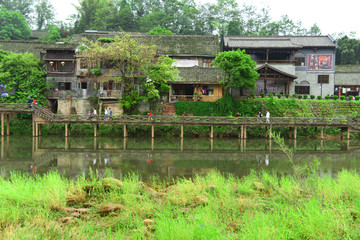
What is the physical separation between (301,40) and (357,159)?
24.7 meters

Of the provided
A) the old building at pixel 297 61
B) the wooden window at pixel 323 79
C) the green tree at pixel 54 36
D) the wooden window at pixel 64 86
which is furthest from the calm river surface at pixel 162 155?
the green tree at pixel 54 36

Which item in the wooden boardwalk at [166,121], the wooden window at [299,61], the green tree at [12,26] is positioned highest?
the green tree at [12,26]

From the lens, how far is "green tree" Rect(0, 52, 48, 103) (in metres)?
33.3

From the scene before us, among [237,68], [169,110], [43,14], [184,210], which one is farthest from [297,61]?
[43,14]

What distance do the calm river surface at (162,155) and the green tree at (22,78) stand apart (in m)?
5.77

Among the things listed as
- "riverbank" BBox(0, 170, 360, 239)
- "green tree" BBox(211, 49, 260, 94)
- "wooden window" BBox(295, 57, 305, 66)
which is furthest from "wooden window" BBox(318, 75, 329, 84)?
"riverbank" BBox(0, 170, 360, 239)

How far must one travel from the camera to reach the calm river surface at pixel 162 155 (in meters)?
17.1

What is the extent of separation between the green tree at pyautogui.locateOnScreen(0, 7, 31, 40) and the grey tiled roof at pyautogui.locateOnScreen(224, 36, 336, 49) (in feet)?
120

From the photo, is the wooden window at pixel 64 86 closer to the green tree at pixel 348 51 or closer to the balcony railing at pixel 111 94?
the balcony railing at pixel 111 94

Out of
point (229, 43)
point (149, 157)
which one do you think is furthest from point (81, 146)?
point (229, 43)

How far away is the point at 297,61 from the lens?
1613 inches

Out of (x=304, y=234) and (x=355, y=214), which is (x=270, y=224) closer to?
(x=304, y=234)

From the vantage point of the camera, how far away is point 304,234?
727 cm

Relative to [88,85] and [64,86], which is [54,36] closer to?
[64,86]
